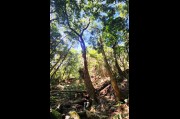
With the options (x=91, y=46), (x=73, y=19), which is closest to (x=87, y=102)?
(x=91, y=46)

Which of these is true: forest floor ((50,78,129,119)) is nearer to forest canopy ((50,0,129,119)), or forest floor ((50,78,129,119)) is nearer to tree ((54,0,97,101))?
forest canopy ((50,0,129,119))

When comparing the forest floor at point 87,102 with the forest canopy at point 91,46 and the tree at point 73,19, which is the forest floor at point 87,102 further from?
the tree at point 73,19

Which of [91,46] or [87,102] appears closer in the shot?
[87,102]

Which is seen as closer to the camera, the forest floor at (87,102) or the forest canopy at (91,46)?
the forest floor at (87,102)

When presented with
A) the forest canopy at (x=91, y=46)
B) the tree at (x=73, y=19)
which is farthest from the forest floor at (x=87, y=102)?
the tree at (x=73, y=19)

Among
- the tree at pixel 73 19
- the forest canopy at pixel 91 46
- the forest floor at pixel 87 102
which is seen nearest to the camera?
the forest floor at pixel 87 102

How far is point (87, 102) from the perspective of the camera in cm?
753

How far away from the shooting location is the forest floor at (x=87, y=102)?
20.1ft

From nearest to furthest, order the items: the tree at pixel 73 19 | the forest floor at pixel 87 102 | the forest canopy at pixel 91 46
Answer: the forest floor at pixel 87 102, the forest canopy at pixel 91 46, the tree at pixel 73 19

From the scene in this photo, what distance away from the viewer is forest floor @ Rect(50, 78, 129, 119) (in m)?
6.12

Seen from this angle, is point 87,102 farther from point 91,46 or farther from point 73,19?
point 73,19
